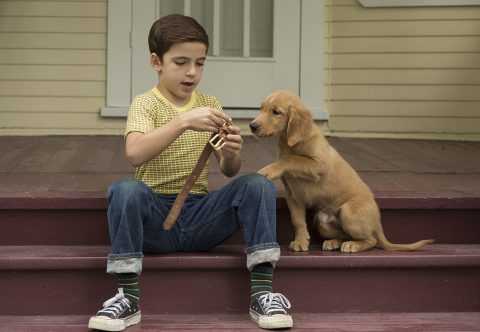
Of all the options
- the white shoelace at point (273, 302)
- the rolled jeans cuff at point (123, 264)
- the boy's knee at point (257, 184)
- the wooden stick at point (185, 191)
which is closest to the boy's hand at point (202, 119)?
the wooden stick at point (185, 191)

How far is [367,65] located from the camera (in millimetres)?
6719

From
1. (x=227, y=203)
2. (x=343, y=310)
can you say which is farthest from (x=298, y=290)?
(x=227, y=203)

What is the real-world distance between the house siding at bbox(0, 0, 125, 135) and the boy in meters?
3.27

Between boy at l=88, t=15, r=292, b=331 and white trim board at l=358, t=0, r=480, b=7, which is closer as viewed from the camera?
boy at l=88, t=15, r=292, b=331

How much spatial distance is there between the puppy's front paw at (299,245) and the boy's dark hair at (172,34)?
0.81 meters

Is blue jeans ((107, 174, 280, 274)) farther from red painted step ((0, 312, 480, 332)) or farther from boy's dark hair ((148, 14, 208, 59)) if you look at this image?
boy's dark hair ((148, 14, 208, 59))

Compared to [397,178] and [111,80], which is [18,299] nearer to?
[397,178]

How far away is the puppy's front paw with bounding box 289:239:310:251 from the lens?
3.43m

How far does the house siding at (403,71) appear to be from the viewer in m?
6.66

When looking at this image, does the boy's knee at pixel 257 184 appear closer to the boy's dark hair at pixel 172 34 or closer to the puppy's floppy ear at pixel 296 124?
the puppy's floppy ear at pixel 296 124

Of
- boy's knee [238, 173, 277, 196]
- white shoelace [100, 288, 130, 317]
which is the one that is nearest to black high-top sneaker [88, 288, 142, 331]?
white shoelace [100, 288, 130, 317]

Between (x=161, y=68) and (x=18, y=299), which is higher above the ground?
(x=161, y=68)

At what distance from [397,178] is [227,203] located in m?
1.33

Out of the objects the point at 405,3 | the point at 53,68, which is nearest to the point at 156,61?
the point at 53,68
